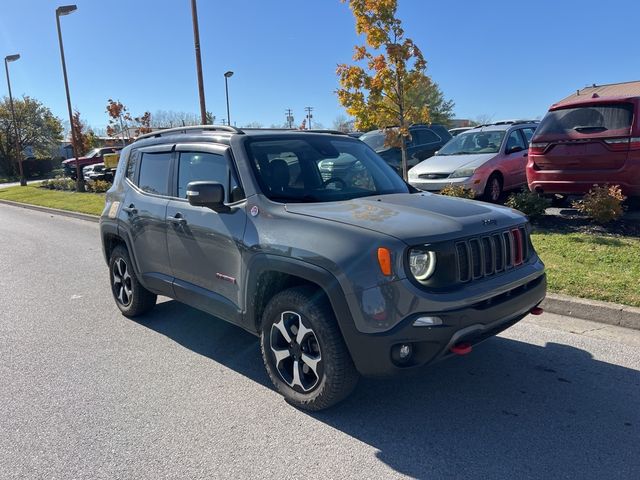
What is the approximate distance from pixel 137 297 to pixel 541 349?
12.8ft

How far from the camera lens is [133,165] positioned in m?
5.41

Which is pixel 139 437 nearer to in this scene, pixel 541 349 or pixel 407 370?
pixel 407 370

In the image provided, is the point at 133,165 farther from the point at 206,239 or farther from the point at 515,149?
the point at 515,149

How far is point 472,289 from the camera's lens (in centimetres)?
309

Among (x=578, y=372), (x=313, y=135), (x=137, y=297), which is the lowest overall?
(x=578, y=372)

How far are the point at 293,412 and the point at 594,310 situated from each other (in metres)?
3.13

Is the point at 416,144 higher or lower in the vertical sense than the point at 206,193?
higher

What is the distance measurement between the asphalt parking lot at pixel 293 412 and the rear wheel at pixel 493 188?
17.3 feet

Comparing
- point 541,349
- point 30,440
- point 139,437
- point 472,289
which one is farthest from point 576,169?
point 30,440

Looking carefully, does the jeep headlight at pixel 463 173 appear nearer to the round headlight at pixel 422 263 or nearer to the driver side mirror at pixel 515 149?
the driver side mirror at pixel 515 149

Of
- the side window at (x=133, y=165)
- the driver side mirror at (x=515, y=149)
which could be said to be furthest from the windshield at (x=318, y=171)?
the driver side mirror at (x=515, y=149)

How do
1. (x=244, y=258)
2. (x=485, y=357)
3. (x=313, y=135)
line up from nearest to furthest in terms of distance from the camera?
(x=244, y=258) → (x=485, y=357) → (x=313, y=135)

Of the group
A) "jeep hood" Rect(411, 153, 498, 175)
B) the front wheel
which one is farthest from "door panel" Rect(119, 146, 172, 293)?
"jeep hood" Rect(411, 153, 498, 175)

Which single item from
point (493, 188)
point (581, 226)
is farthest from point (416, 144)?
point (581, 226)
